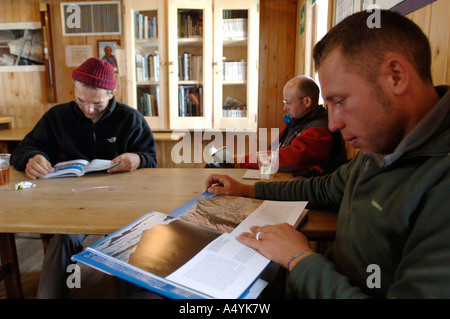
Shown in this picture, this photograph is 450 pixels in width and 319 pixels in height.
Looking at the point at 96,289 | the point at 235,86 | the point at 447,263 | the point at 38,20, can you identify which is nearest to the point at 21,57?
the point at 38,20

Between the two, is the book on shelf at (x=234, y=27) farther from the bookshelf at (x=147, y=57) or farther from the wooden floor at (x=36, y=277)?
the wooden floor at (x=36, y=277)

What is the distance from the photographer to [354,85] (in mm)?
616

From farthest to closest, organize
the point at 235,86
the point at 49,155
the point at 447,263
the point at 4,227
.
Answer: the point at 235,86, the point at 49,155, the point at 4,227, the point at 447,263

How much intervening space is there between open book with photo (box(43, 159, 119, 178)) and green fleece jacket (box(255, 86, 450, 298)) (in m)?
1.11

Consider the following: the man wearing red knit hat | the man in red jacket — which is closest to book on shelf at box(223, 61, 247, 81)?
the man in red jacket

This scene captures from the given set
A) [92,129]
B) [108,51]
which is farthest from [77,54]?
[92,129]

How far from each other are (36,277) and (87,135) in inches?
36.8

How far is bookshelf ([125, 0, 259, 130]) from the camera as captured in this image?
9.78 feet

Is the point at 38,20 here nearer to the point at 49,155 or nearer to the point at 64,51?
the point at 64,51

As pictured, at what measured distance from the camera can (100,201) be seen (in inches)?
42.6

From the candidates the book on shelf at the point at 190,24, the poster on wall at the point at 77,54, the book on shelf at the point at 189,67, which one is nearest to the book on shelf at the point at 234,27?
the book on shelf at the point at 190,24

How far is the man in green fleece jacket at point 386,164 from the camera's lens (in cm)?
50

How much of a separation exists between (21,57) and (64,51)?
509 mm

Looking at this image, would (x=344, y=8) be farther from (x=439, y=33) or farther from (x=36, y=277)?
(x=36, y=277)
